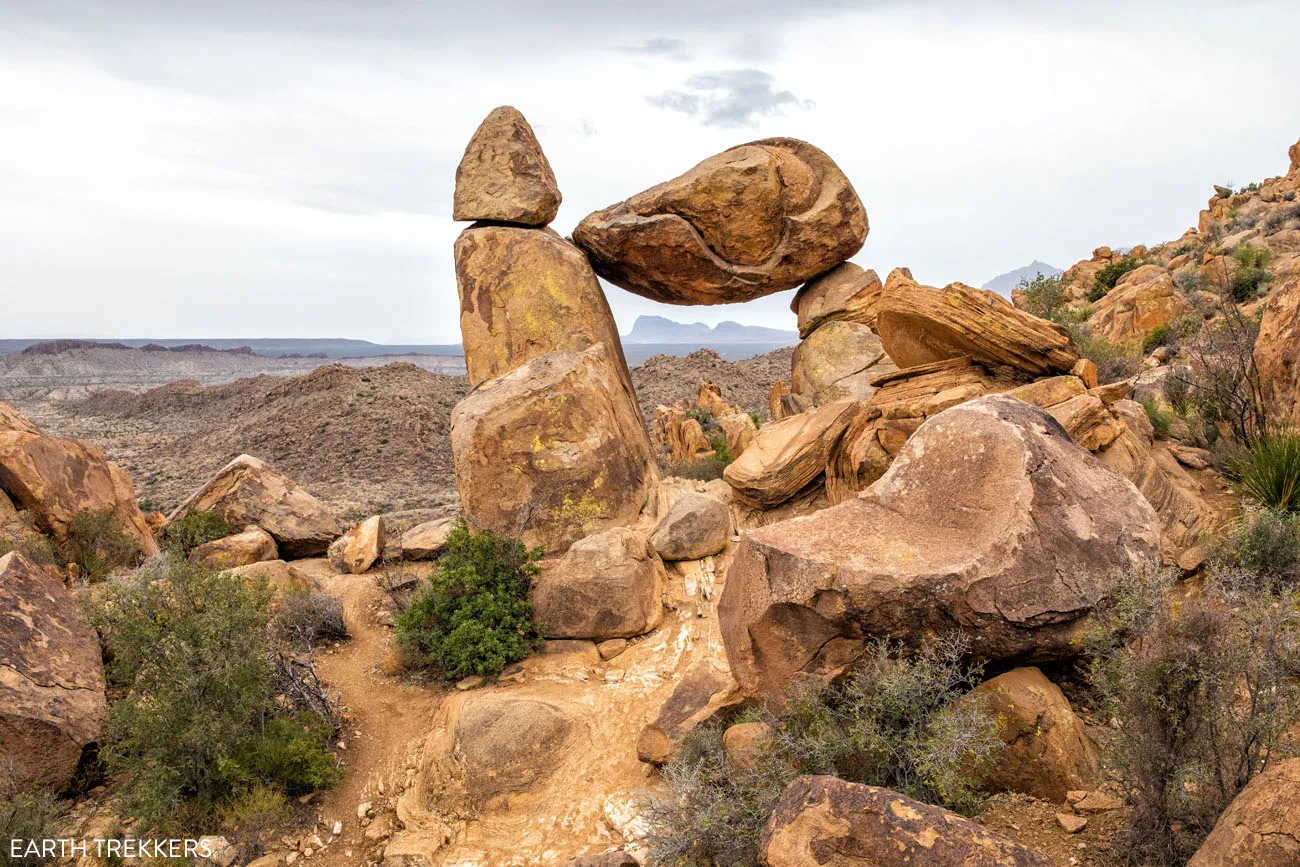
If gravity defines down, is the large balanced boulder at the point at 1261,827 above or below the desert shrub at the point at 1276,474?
below

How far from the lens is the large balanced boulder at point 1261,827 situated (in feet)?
12.1

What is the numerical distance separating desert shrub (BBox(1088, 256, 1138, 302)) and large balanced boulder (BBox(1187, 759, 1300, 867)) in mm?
26865

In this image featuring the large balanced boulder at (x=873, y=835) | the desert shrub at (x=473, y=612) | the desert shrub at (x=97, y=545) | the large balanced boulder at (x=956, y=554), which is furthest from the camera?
the desert shrub at (x=97, y=545)

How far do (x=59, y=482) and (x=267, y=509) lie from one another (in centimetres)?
299

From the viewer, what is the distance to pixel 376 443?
37312 mm

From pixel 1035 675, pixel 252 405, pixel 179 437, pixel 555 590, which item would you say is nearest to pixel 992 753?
pixel 1035 675

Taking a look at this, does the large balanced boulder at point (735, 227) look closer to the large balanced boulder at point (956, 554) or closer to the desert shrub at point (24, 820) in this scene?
the large balanced boulder at point (956, 554)

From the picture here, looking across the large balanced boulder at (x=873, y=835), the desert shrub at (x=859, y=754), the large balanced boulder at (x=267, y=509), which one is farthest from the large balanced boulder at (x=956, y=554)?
the large balanced boulder at (x=267, y=509)

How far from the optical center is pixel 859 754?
5629mm

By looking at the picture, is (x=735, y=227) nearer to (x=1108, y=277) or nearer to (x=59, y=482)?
(x=59, y=482)

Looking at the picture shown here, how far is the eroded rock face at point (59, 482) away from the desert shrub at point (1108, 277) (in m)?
28.2

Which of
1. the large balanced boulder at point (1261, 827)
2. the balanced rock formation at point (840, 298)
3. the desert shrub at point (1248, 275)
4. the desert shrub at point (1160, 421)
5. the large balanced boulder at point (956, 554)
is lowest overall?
the large balanced boulder at point (1261, 827)

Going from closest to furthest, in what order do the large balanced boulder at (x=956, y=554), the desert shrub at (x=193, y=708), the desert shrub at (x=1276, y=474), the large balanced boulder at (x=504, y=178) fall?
the large balanced boulder at (x=956, y=554), the desert shrub at (x=193, y=708), the desert shrub at (x=1276, y=474), the large balanced boulder at (x=504, y=178)

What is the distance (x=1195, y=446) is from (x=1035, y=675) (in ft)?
18.7
